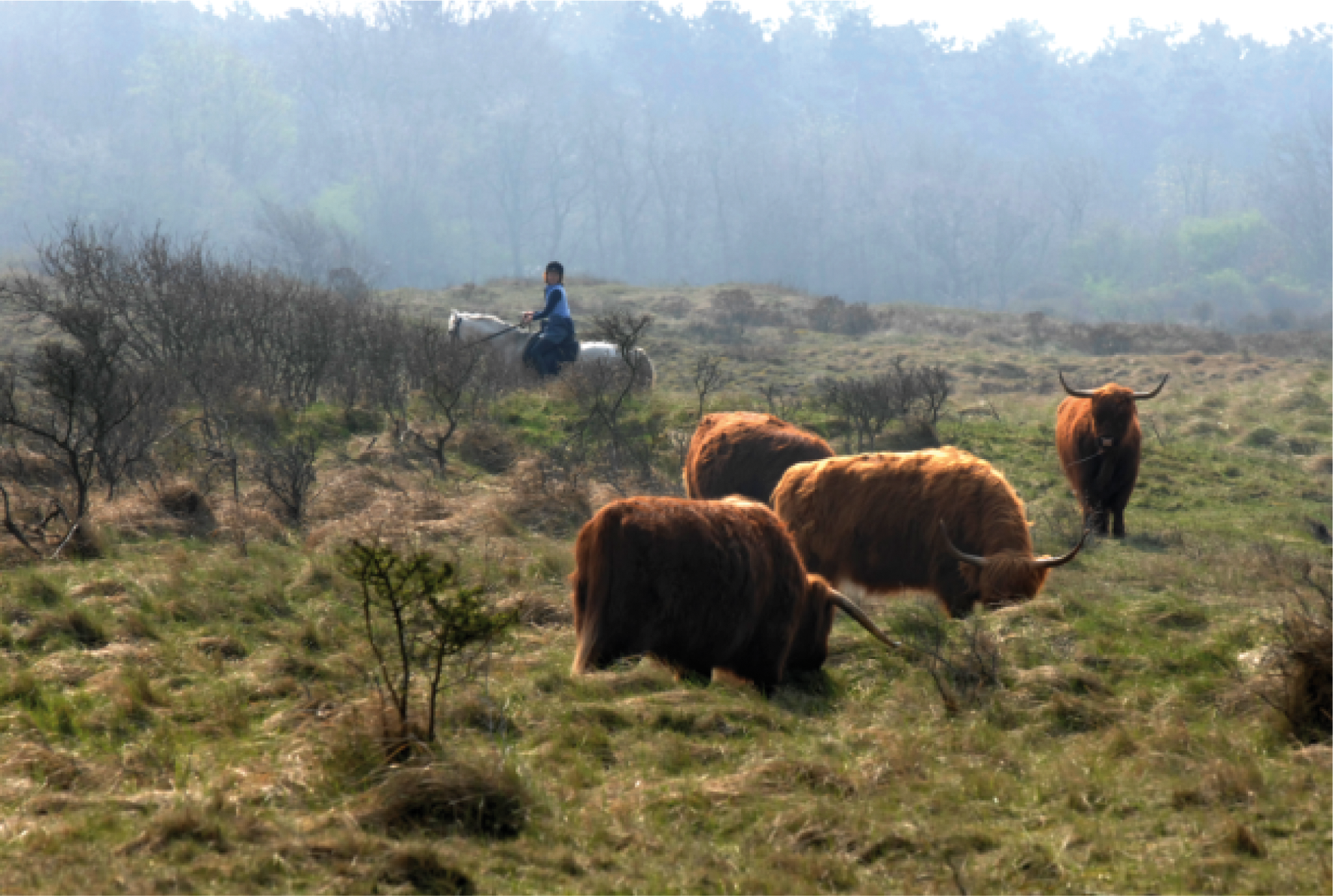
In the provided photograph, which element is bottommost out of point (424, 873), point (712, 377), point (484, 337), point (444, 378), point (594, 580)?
point (424, 873)

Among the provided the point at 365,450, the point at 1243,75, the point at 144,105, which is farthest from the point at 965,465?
the point at 1243,75

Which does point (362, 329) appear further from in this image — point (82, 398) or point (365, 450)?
point (82, 398)

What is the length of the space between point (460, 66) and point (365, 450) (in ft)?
258

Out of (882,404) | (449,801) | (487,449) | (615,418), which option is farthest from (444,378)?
(449,801)

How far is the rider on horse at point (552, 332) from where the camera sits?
1606cm

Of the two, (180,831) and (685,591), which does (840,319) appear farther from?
(180,831)

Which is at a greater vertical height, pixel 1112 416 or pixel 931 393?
pixel 1112 416

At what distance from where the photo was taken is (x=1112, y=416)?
34.1ft

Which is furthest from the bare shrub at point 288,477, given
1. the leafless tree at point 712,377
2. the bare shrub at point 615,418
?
the leafless tree at point 712,377

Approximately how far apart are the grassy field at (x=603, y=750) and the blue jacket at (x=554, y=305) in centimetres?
796

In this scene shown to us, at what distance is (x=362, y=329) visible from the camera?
16547 mm

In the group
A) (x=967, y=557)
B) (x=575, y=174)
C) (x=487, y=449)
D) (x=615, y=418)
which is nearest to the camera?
(x=967, y=557)

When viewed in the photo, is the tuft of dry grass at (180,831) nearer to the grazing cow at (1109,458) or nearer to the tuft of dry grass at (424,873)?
the tuft of dry grass at (424,873)

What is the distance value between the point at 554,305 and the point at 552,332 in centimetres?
41
